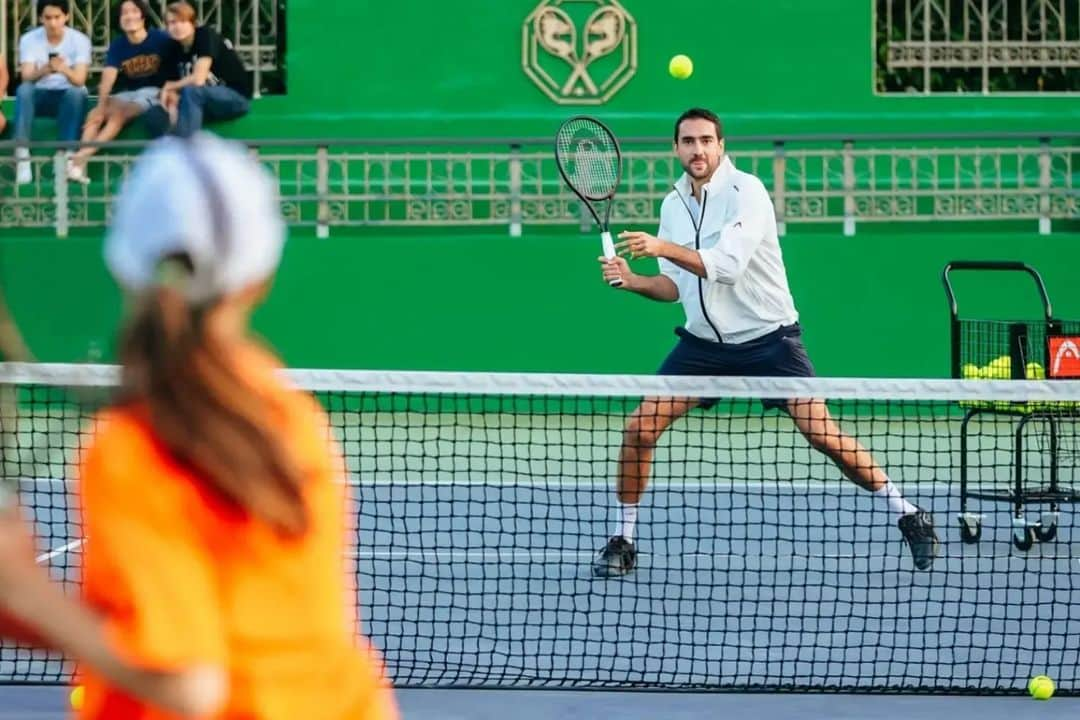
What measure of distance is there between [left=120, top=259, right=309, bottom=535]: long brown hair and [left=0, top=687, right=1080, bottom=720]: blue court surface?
2.98 meters

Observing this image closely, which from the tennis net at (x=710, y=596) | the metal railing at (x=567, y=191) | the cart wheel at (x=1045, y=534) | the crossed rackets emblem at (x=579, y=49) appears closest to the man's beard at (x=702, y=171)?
the tennis net at (x=710, y=596)

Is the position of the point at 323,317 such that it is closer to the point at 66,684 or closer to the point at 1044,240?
the point at 1044,240

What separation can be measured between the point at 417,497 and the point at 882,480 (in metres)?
2.61

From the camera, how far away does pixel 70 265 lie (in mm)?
12430

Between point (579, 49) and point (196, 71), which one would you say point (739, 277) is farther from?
point (579, 49)

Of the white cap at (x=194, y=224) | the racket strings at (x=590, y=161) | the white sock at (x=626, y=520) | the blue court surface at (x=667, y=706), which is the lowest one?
the blue court surface at (x=667, y=706)

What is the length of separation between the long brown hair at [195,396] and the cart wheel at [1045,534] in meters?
5.80

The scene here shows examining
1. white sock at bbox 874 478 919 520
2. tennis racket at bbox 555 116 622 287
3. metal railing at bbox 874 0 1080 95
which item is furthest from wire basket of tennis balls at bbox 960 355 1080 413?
metal railing at bbox 874 0 1080 95

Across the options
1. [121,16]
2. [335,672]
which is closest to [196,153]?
[335,672]

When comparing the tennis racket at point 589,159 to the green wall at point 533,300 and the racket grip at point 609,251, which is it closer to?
the racket grip at point 609,251

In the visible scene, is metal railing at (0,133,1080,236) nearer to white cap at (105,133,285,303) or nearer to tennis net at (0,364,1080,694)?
tennis net at (0,364,1080,694)

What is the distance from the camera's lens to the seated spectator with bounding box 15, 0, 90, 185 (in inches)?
500

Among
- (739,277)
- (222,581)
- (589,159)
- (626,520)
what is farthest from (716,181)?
(222,581)

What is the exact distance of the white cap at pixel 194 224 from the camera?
5.76 ft
